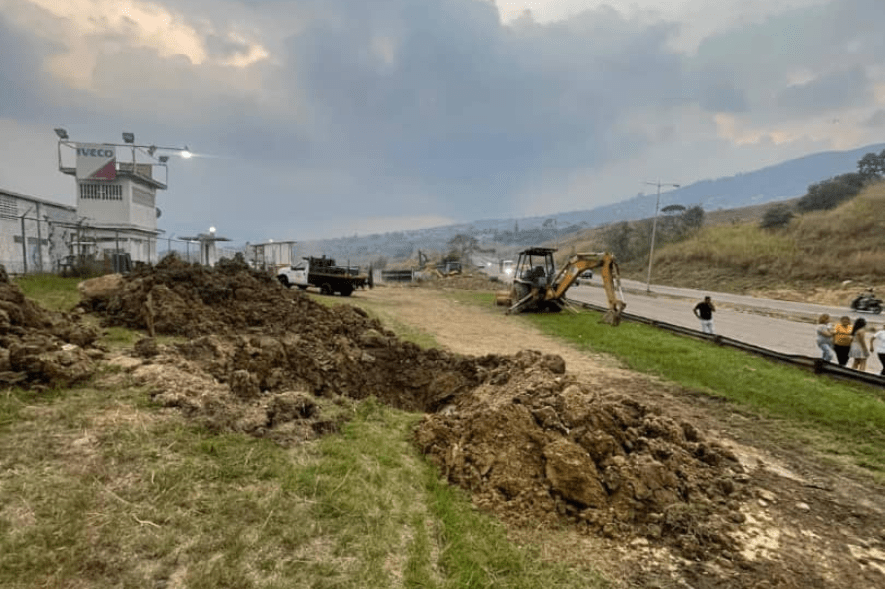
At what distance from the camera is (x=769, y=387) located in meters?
8.63

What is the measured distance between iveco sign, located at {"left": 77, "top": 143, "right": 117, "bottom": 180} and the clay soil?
3366 centimetres

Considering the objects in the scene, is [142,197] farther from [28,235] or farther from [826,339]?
[826,339]

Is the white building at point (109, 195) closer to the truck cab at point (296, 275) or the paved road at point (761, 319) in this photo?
the truck cab at point (296, 275)

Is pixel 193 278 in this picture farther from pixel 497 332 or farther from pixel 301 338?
pixel 497 332

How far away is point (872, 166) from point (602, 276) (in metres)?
83.1

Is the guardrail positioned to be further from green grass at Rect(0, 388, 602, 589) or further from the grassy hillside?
the grassy hillside

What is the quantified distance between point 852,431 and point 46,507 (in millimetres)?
9651

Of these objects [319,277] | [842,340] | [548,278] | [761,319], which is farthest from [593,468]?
[761,319]

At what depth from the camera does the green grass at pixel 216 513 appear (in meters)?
2.79

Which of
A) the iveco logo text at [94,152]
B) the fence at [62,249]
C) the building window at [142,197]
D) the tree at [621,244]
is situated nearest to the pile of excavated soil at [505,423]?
the fence at [62,249]

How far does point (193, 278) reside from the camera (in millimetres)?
12516

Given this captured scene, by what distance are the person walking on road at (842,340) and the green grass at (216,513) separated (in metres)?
11.3

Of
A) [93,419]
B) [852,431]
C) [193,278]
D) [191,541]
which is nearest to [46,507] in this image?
[191,541]

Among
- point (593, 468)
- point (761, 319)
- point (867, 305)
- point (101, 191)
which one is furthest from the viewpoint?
point (101, 191)
